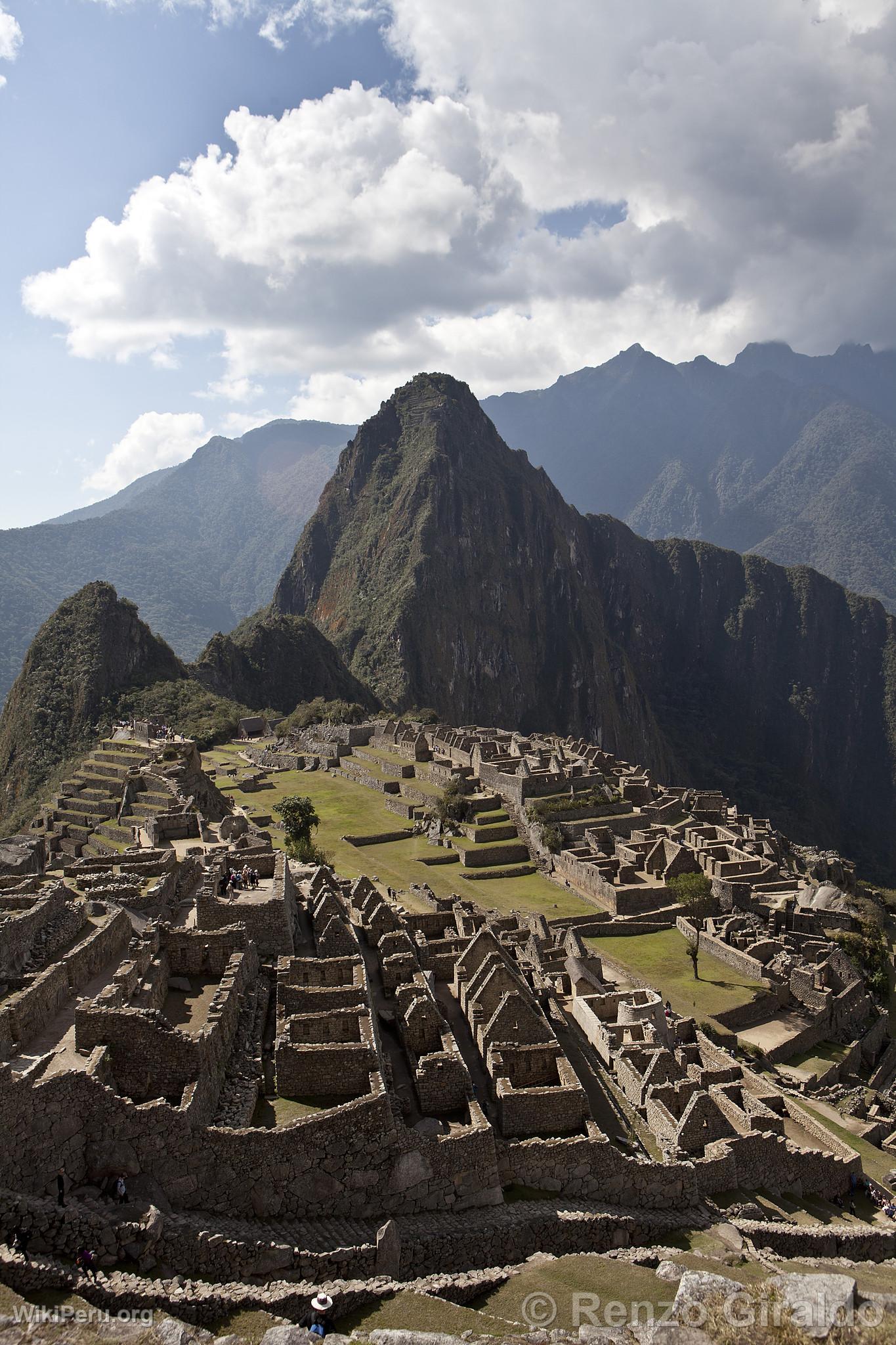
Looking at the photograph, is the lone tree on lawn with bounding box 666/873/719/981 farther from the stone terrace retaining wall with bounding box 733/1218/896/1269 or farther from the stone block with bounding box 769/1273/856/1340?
the stone block with bounding box 769/1273/856/1340

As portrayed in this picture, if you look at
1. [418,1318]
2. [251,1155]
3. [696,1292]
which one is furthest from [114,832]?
[696,1292]

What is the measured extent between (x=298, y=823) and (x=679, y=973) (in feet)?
64.6

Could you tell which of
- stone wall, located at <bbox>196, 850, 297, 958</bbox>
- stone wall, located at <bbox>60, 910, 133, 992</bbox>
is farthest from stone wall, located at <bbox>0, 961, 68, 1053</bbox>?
stone wall, located at <bbox>196, 850, 297, 958</bbox>

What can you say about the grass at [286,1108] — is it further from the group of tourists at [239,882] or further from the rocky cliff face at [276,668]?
the rocky cliff face at [276,668]

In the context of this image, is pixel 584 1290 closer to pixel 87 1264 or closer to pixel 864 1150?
pixel 87 1264

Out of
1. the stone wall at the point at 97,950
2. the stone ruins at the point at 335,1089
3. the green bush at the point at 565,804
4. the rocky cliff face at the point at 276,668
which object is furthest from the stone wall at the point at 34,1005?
the rocky cliff face at the point at 276,668

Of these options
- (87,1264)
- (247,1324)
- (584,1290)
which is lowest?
(584,1290)

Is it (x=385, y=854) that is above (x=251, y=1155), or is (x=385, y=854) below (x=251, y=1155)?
below

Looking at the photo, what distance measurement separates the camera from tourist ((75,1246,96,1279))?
10.5 m

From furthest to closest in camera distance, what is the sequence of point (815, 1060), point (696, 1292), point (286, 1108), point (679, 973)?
1. point (679, 973)
2. point (815, 1060)
3. point (286, 1108)
4. point (696, 1292)

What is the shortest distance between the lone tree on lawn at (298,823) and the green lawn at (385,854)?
2.43 feet

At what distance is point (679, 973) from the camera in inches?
1385

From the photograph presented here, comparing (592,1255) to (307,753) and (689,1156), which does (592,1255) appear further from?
(307,753)

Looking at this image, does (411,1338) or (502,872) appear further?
(502,872)
